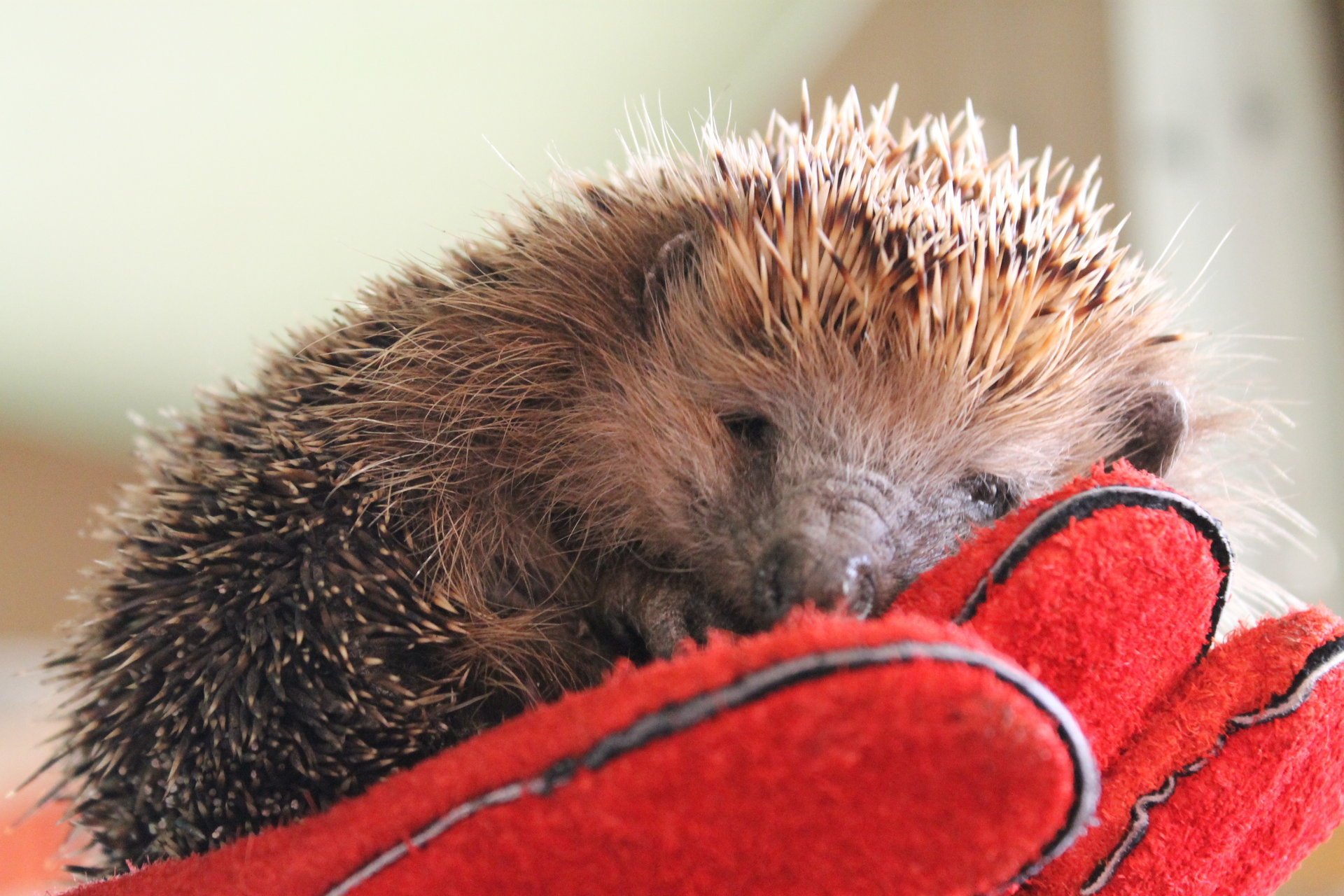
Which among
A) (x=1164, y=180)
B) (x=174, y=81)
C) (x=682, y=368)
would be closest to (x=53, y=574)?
(x=174, y=81)

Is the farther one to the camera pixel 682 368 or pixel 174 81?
pixel 174 81

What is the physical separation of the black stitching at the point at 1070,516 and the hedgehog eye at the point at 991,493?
0.33 m

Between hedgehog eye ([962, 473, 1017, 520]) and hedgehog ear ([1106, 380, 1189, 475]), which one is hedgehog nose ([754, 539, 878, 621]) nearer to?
hedgehog eye ([962, 473, 1017, 520])

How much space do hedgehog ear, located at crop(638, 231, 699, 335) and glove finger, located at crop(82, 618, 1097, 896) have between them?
61cm

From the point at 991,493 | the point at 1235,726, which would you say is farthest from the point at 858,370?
the point at 1235,726

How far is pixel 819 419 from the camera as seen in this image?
105cm

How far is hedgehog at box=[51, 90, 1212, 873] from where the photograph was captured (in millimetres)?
907

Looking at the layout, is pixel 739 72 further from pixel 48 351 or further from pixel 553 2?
pixel 48 351

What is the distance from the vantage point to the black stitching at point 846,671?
57 cm

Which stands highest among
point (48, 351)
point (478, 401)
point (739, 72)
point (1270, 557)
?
point (739, 72)

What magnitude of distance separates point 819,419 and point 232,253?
268 cm

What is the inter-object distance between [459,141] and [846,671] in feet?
8.80

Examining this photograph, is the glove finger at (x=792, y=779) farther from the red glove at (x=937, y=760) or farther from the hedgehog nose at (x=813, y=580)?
the hedgehog nose at (x=813, y=580)

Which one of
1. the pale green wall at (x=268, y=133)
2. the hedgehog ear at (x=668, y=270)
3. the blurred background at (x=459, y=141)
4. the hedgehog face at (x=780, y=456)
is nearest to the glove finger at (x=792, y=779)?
the hedgehog face at (x=780, y=456)
